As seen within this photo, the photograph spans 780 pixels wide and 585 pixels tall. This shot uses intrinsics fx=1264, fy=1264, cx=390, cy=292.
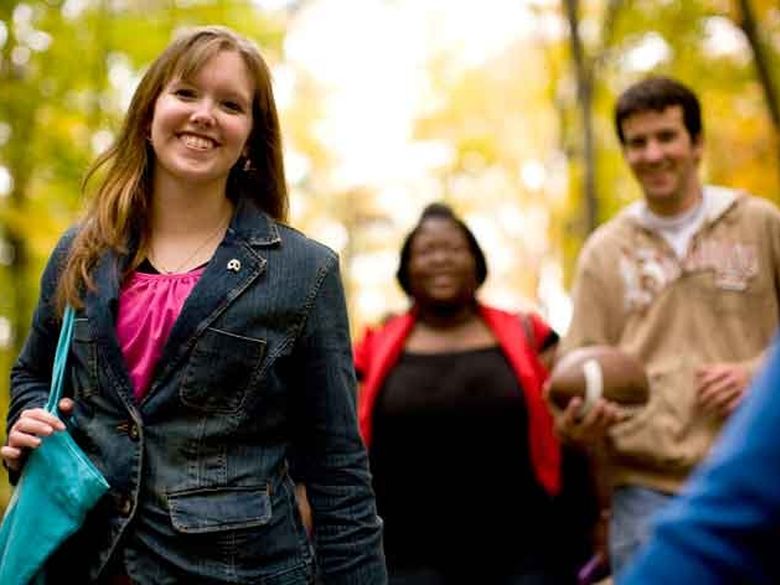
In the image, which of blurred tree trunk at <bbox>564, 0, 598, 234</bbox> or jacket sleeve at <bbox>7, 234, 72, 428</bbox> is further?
blurred tree trunk at <bbox>564, 0, 598, 234</bbox>

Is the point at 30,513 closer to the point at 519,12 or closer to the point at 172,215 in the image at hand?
the point at 172,215

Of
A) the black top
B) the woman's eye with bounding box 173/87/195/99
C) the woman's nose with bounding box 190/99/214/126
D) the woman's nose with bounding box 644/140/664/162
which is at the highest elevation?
the woman's eye with bounding box 173/87/195/99

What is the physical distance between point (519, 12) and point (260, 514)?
12162 mm

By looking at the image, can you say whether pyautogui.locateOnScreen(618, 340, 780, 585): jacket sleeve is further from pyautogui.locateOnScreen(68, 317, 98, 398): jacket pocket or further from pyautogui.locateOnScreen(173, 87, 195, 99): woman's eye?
pyautogui.locateOnScreen(173, 87, 195, 99): woman's eye

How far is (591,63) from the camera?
438 inches

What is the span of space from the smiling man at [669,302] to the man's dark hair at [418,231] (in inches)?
46.0

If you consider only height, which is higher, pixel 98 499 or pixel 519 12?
pixel 519 12

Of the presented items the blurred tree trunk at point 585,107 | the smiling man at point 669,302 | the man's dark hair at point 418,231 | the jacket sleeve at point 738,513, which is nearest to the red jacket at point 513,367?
the man's dark hair at point 418,231

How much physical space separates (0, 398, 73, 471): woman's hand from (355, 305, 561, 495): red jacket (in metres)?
2.85

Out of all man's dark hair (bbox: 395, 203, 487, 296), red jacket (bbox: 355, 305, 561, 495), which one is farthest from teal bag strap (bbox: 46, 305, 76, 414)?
man's dark hair (bbox: 395, 203, 487, 296)

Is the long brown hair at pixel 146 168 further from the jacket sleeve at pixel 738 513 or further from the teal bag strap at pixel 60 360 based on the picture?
the jacket sleeve at pixel 738 513

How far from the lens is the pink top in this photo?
2.72 meters

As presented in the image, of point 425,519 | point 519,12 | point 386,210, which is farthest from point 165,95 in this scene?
point 386,210

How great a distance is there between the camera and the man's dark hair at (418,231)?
6367 millimetres
